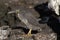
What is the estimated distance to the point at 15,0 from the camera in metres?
10.4

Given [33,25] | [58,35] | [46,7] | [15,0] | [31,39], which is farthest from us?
[15,0]

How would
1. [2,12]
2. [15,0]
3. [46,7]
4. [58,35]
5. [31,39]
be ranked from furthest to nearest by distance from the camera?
[15,0], [46,7], [2,12], [58,35], [31,39]

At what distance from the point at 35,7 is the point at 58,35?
9.63 feet

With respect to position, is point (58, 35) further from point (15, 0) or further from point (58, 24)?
point (15, 0)

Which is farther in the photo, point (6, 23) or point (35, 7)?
point (35, 7)

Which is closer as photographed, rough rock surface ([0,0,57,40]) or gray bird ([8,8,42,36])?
rough rock surface ([0,0,57,40])

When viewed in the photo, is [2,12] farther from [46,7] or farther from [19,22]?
[46,7]

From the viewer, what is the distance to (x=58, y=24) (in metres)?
8.06

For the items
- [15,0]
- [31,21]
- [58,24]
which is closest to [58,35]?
[58,24]

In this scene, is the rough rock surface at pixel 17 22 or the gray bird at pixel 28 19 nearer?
the rough rock surface at pixel 17 22

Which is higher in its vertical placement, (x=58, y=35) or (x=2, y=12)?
(x=2, y=12)

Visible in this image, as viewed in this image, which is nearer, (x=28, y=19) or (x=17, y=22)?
(x=17, y=22)

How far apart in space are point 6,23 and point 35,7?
2.29m

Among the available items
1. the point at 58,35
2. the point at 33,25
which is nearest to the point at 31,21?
the point at 33,25
